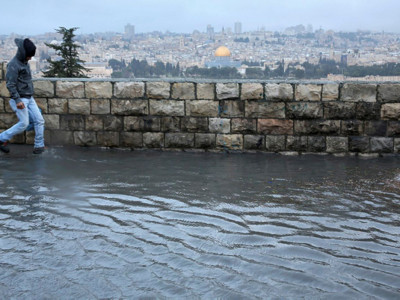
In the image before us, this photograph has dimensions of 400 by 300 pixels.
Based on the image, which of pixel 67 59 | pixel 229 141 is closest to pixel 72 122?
pixel 229 141

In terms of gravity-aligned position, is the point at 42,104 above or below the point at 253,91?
below

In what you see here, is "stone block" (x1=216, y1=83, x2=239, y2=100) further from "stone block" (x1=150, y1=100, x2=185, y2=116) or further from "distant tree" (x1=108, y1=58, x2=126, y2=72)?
"distant tree" (x1=108, y1=58, x2=126, y2=72)

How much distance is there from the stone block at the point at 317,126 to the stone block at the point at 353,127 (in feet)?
0.35

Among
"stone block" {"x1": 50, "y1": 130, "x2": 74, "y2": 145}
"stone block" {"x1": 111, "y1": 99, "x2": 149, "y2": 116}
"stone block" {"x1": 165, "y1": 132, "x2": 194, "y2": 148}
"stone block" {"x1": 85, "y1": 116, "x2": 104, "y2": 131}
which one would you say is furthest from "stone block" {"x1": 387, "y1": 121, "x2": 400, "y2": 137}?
"stone block" {"x1": 50, "y1": 130, "x2": 74, "y2": 145}

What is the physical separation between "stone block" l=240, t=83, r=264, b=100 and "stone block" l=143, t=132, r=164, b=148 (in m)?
1.52

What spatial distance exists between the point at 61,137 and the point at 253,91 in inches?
131

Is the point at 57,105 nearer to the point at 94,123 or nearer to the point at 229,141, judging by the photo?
the point at 94,123

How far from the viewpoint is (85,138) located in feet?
28.7

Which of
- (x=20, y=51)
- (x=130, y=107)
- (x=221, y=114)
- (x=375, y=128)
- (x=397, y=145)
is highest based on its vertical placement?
(x=20, y=51)

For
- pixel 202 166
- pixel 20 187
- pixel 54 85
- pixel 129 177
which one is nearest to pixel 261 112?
pixel 202 166

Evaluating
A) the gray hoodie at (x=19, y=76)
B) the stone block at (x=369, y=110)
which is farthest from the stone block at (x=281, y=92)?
the gray hoodie at (x=19, y=76)

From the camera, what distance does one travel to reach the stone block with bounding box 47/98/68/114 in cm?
871

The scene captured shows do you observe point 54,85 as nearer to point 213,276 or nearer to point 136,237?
point 136,237

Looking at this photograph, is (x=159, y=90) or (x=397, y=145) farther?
(x=159, y=90)
